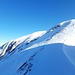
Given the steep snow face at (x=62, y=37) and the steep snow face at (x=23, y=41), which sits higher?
the steep snow face at (x=23, y=41)

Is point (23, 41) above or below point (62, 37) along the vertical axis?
above

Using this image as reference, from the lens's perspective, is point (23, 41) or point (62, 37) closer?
point (62, 37)

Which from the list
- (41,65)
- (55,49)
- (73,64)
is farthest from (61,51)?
(73,64)

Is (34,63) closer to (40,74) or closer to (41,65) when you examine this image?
(41,65)

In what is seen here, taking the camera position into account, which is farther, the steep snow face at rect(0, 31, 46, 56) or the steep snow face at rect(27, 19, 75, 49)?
the steep snow face at rect(0, 31, 46, 56)

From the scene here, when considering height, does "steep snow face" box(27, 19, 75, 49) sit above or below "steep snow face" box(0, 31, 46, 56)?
below

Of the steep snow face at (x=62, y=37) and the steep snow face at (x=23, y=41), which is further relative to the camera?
the steep snow face at (x=23, y=41)

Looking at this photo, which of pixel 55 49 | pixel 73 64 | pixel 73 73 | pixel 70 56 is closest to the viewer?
pixel 73 73

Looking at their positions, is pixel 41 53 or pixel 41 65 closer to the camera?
pixel 41 65

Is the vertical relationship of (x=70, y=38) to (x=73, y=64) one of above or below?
above

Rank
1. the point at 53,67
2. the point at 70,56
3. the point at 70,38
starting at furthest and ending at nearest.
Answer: the point at 70,38, the point at 70,56, the point at 53,67

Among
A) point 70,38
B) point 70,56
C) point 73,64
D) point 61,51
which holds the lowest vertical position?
point 73,64
